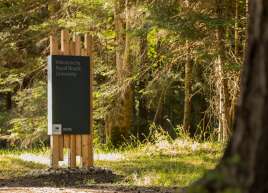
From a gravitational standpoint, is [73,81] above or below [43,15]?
below

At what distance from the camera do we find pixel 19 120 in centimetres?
2191

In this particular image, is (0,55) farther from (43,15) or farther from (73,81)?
(73,81)

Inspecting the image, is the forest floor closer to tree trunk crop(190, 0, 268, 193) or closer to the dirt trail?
the dirt trail

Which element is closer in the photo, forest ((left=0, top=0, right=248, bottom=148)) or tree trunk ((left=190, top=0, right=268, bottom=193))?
tree trunk ((left=190, top=0, right=268, bottom=193))

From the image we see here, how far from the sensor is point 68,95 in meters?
Result: 12.7

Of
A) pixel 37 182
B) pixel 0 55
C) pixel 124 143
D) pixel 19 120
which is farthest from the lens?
pixel 0 55

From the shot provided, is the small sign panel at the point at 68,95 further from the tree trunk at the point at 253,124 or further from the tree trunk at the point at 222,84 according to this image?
the tree trunk at the point at 253,124

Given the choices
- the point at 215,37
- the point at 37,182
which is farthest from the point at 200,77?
the point at 37,182

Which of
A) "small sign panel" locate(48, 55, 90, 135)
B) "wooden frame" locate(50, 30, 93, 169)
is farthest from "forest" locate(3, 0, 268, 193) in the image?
"small sign panel" locate(48, 55, 90, 135)

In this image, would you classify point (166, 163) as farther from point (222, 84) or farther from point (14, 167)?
point (14, 167)

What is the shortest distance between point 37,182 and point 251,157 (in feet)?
26.1

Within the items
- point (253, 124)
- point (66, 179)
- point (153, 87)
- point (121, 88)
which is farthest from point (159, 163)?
point (253, 124)

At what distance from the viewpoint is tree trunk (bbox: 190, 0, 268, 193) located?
10.5 feet

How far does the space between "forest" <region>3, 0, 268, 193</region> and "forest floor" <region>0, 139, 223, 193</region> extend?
0.02 meters
